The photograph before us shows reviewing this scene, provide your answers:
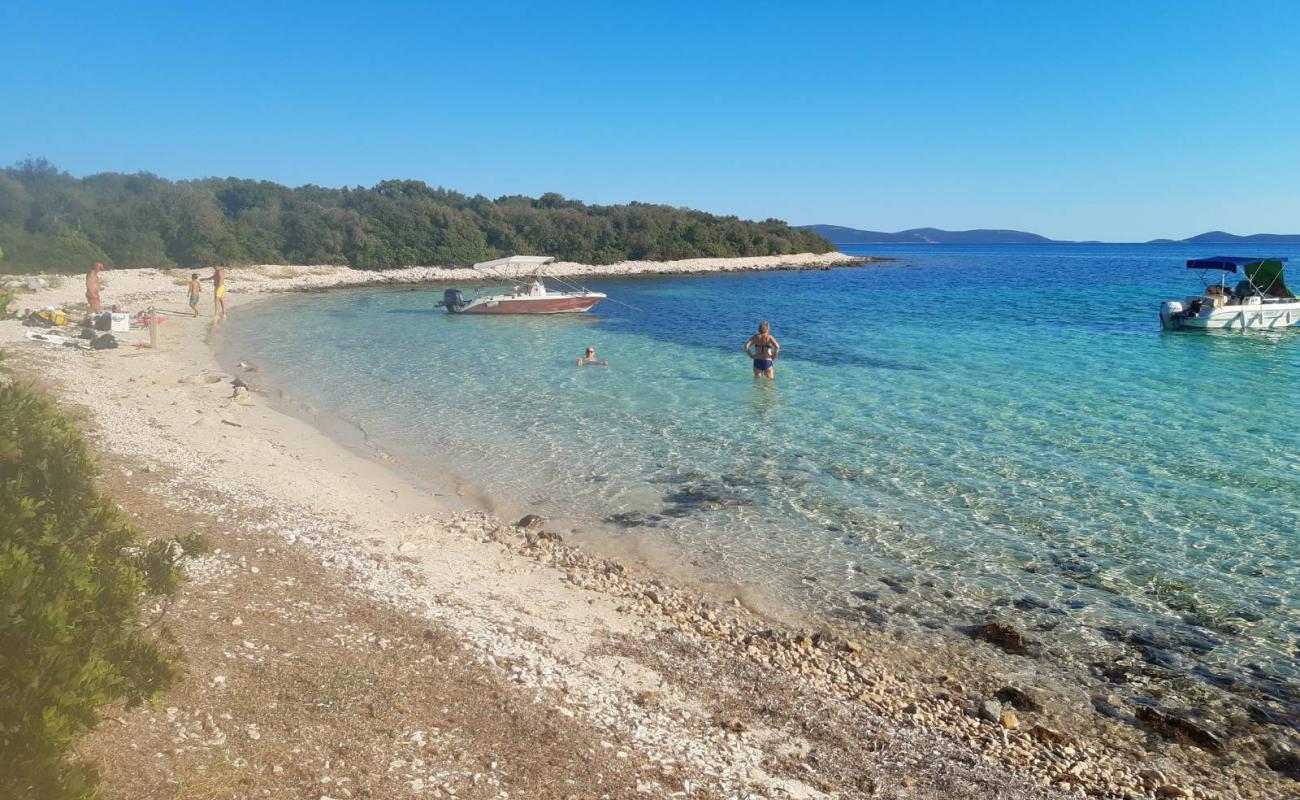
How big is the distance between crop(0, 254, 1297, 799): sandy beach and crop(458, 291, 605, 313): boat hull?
24.0 metres

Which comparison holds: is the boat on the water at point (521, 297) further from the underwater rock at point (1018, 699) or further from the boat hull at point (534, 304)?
the underwater rock at point (1018, 699)

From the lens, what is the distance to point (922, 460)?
1220 cm

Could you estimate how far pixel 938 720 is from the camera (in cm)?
553

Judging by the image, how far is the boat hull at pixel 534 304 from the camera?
32719 millimetres

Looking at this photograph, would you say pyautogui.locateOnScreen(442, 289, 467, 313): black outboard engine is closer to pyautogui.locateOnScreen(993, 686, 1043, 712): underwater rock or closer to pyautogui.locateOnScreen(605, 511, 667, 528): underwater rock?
pyautogui.locateOnScreen(605, 511, 667, 528): underwater rock

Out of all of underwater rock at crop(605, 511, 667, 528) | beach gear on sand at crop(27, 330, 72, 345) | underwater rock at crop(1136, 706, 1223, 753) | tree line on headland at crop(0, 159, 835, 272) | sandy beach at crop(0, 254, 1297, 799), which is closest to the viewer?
sandy beach at crop(0, 254, 1297, 799)

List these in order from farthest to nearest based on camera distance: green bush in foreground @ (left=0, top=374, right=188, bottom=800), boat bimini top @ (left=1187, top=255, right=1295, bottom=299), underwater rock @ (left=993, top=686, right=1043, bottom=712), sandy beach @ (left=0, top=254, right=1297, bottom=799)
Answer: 1. boat bimini top @ (left=1187, top=255, right=1295, bottom=299)
2. underwater rock @ (left=993, top=686, right=1043, bottom=712)
3. sandy beach @ (left=0, top=254, right=1297, bottom=799)
4. green bush in foreground @ (left=0, top=374, right=188, bottom=800)

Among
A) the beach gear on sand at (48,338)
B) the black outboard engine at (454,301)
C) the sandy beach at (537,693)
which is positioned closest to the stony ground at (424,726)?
the sandy beach at (537,693)

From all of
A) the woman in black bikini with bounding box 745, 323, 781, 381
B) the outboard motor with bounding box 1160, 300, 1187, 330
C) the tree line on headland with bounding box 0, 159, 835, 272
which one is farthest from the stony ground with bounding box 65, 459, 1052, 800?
the tree line on headland with bounding box 0, 159, 835, 272

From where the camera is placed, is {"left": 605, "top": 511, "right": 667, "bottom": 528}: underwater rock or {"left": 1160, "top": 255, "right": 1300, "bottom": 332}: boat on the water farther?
{"left": 1160, "top": 255, "right": 1300, "bottom": 332}: boat on the water

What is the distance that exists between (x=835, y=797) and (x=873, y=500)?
649cm

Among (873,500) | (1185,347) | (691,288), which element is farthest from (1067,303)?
(873,500)

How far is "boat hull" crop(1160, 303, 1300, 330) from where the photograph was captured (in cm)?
2923

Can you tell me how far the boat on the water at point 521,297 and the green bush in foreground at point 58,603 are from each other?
93.9 feet
